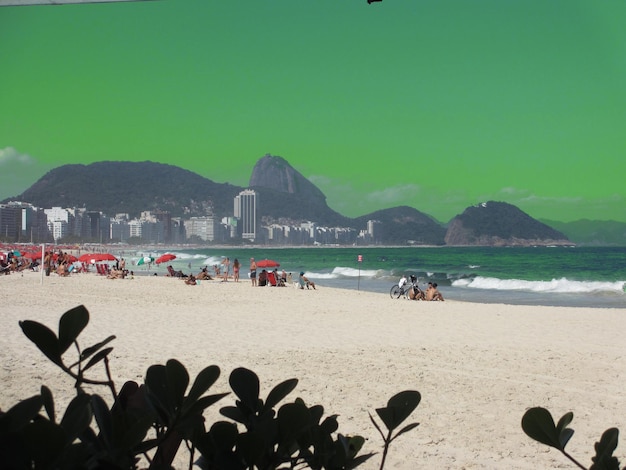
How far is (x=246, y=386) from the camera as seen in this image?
27.7 inches

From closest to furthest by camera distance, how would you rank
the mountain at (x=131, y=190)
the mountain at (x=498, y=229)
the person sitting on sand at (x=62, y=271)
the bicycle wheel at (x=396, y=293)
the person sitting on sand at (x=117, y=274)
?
the bicycle wheel at (x=396, y=293) → the person sitting on sand at (x=117, y=274) → the person sitting on sand at (x=62, y=271) → the mountain at (x=131, y=190) → the mountain at (x=498, y=229)

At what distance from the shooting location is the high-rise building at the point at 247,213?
443 feet

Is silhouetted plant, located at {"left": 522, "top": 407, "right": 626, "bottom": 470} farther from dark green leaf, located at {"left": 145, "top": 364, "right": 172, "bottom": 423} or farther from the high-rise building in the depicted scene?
the high-rise building

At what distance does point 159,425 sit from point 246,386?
0.11 metres

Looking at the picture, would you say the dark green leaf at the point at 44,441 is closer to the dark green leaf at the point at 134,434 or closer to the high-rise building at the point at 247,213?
the dark green leaf at the point at 134,434

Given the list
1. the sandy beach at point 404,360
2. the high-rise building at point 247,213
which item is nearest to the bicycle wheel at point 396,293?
the sandy beach at point 404,360

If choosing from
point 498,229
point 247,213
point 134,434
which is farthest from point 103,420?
point 247,213

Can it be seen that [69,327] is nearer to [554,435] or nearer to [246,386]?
[246,386]

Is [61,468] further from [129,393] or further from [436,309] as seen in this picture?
[436,309]

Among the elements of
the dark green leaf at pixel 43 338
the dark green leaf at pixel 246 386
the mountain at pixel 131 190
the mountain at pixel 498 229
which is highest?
the mountain at pixel 131 190

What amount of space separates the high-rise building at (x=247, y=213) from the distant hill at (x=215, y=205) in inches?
191

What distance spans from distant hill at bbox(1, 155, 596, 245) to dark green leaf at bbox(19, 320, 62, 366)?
12248cm

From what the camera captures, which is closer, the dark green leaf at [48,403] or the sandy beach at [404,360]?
the dark green leaf at [48,403]

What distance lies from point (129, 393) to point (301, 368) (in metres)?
5.67
